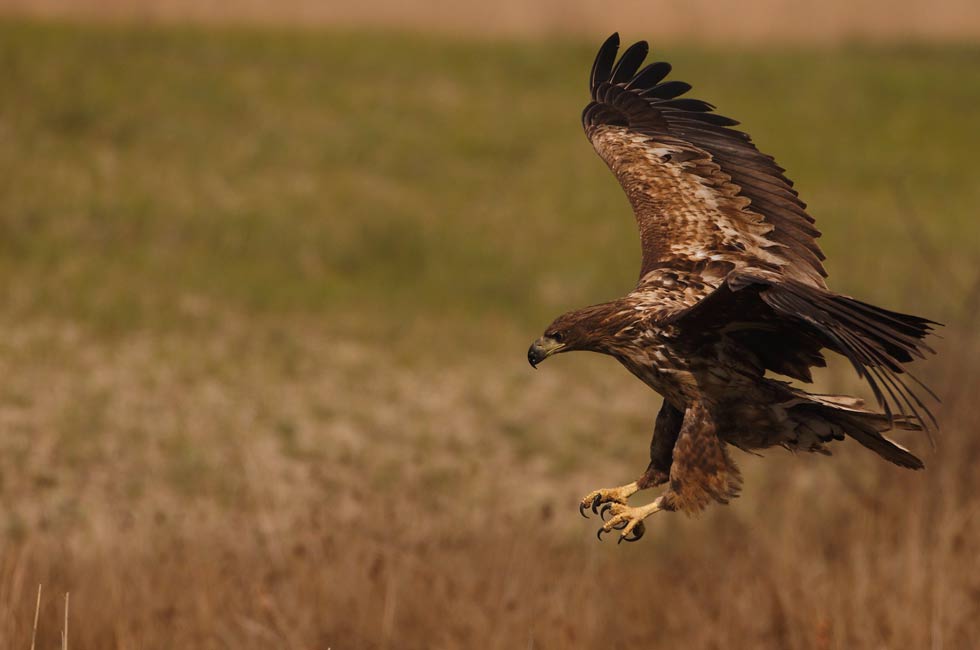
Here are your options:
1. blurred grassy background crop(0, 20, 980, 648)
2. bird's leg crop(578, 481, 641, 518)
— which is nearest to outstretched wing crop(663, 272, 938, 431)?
bird's leg crop(578, 481, 641, 518)

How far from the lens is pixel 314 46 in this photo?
22.8 meters

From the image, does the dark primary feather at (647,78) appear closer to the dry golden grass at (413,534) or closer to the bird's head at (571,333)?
the bird's head at (571,333)

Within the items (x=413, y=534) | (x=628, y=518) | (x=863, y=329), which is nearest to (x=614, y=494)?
(x=628, y=518)

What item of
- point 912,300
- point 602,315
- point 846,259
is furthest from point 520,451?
point 602,315

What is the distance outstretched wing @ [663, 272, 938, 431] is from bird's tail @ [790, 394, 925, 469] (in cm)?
16

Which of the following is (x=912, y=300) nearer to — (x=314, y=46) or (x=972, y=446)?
(x=972, y=446)

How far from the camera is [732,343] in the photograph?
11.2 feet

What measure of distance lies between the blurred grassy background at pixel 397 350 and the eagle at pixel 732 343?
1.59 metres

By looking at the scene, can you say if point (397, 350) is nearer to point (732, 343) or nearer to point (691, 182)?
point (691, 182)

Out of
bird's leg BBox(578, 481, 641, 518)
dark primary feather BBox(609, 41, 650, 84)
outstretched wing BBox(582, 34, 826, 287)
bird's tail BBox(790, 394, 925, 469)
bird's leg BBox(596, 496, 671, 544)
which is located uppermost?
dark primary feather BBox(609, 41, 650, 84)

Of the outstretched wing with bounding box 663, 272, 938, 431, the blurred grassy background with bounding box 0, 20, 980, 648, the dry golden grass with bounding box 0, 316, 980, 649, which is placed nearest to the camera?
the outstretched wing with bounding box 663, 272, 938, 431

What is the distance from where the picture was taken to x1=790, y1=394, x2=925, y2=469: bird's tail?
11.3 feet

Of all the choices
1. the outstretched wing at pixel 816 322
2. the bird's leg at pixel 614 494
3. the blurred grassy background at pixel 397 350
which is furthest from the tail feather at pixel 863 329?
the blurred grassy background at pixel 397 350

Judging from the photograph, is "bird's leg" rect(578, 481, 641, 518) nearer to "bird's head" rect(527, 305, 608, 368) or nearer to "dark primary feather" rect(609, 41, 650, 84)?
"bird's head" rect(527, 305, 608, 368)
